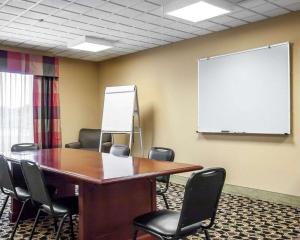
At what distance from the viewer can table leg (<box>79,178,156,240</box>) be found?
2.40m

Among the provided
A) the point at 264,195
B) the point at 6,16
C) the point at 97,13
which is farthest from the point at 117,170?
the point at 6,16

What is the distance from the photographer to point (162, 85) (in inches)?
227

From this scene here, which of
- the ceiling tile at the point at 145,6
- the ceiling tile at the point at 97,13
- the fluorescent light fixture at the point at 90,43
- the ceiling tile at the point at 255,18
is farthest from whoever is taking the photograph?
the fluorescent light fixture at the point at 90,43

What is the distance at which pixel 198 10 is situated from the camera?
3633mm

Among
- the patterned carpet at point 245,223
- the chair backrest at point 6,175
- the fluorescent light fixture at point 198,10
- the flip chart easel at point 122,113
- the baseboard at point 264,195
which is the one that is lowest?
the patterned carpet at point 245,223

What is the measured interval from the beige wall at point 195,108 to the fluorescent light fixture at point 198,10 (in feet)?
3.14

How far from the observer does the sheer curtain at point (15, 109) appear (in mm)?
5910

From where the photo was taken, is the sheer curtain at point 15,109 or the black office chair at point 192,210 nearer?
the black office chair at point 192,210

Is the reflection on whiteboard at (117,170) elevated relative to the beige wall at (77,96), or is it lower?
lower

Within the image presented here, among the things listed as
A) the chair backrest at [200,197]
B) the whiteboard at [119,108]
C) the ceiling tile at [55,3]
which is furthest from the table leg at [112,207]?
the whiteboard at [119,108]

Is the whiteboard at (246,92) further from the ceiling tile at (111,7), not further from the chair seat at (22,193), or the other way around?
the chair seat at (22,193)

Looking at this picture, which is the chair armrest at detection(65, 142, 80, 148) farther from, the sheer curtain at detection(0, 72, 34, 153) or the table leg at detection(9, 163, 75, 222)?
the table leg at detection(9, 163, 75, 222)

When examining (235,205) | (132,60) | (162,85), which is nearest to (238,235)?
(235,205)

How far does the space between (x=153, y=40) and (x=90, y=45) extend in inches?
41.5
